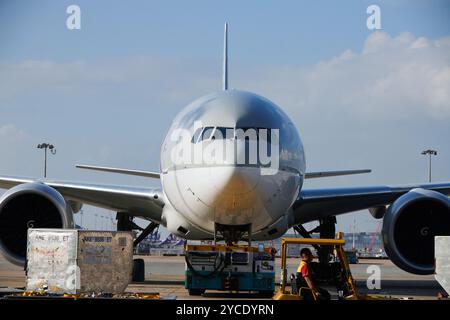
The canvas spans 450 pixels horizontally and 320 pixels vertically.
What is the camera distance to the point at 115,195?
19.2 m

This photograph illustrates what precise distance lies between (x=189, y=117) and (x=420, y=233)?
580 cm

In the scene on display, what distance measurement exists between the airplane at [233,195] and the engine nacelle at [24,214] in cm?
2

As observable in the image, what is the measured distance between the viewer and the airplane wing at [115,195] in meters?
18.8

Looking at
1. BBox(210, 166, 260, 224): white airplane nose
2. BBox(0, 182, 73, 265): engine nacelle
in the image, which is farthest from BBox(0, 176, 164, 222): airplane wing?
BBox(210, 166, 260, 224): white airplane nose

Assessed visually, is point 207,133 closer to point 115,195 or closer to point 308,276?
point 308,276

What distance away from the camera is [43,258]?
14.5 meters

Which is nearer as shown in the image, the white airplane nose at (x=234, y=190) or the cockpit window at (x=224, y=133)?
the white airplane nose at (x=234, y=190)

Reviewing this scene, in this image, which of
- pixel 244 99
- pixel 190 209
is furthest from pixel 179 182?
pixel 244 99

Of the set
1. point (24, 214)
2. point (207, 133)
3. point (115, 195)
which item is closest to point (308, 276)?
point (207, 133)

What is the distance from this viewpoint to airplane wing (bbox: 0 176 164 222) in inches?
740

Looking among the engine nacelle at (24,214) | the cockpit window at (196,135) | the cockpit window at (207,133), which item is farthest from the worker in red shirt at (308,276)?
the engine nacelle at (24,214)

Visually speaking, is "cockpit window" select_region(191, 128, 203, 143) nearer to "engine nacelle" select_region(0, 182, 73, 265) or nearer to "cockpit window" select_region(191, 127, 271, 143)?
"cockpit window" select_region(191, 127, 271, 143)

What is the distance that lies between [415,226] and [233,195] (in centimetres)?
561

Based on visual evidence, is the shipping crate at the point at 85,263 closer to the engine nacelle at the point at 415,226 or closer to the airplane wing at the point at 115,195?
the airplane wing at the point at 115,195
